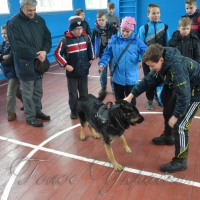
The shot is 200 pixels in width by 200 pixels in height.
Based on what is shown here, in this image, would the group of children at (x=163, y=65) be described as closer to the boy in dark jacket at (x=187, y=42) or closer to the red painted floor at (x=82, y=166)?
the boy in dark jacket at (x=187, y=42)

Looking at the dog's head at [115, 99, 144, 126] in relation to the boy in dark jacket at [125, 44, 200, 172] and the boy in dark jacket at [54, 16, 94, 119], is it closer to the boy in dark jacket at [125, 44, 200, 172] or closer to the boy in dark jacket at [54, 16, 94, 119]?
the boy in dark jacket at [125, 44, 200, 172]

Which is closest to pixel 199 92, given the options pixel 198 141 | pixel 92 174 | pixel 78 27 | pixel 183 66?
pixel 183 66

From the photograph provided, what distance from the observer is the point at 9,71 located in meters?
4.45

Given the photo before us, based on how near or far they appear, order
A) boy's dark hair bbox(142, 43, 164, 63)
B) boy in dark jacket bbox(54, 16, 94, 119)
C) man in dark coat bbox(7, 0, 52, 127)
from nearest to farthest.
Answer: boy's dark hair bbox(142, 43, 164, 63)
man in dark coat bbox(7, 0, 52, 127)
boy in dark jacket bbox(54, 16, 94, 119)

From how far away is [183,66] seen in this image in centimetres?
233

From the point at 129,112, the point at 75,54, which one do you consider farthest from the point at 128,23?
the point at 129,112

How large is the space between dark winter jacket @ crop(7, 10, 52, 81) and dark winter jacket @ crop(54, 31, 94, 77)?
1.13 feet

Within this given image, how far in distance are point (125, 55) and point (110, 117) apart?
4.58ft

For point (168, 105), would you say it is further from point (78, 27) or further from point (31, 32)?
point (31, 32)

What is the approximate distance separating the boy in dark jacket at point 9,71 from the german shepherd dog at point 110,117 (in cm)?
176

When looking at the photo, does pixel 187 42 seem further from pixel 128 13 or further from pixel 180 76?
pixel 128 13

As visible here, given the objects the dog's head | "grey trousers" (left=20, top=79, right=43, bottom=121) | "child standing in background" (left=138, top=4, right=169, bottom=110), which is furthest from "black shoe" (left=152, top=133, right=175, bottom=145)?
"grey trousers" (left=20, top=79, right=43, bottom=121)

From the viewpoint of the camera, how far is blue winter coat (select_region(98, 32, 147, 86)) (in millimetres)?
3770

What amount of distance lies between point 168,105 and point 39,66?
7.85 feet
